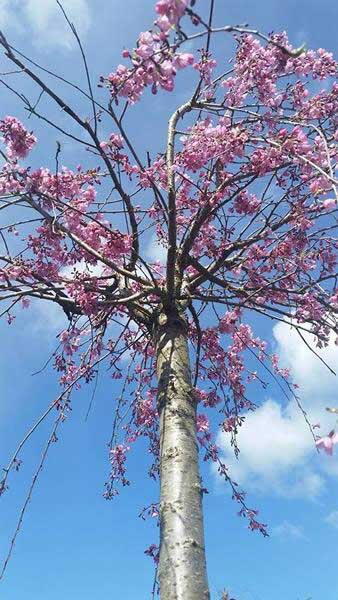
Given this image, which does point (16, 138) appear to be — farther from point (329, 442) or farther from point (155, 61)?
point (329, 442)

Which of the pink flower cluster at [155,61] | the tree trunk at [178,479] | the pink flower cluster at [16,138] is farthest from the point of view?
the pink flower cluster at [16,138]

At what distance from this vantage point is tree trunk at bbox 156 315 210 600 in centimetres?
304

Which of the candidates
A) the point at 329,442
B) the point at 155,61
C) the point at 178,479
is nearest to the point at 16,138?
the point at 155,61

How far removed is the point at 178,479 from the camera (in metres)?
3.38

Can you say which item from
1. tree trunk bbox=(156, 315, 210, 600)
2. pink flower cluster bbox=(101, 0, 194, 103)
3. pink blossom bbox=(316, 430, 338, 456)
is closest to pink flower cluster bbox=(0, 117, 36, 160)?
pink flower cluster bbox=(101, 0, 194, 103)

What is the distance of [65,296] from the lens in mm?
4445

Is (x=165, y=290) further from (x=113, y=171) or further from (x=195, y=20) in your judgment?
(x=195, y=20)

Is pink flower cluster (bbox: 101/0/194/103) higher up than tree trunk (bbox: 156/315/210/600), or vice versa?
pink flower cluster (bbox: 101/0/194/103)

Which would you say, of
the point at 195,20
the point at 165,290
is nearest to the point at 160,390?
the point at 165,290

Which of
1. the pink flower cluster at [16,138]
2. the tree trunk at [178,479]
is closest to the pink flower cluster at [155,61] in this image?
the pink flower cluster at [16,138]

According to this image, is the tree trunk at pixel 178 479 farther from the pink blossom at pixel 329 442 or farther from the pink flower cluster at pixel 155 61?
the pink flower cluster at pixel 155 61

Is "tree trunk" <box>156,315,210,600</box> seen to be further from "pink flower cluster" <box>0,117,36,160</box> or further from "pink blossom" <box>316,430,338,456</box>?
"pink flower cluster" <box>0,117,36,160</box>

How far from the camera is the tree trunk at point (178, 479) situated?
304 centimetres

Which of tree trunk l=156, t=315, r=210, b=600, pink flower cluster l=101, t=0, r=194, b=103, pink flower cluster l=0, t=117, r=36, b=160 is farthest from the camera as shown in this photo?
pink flower cluster l=0, t=117, r=36, b=160
